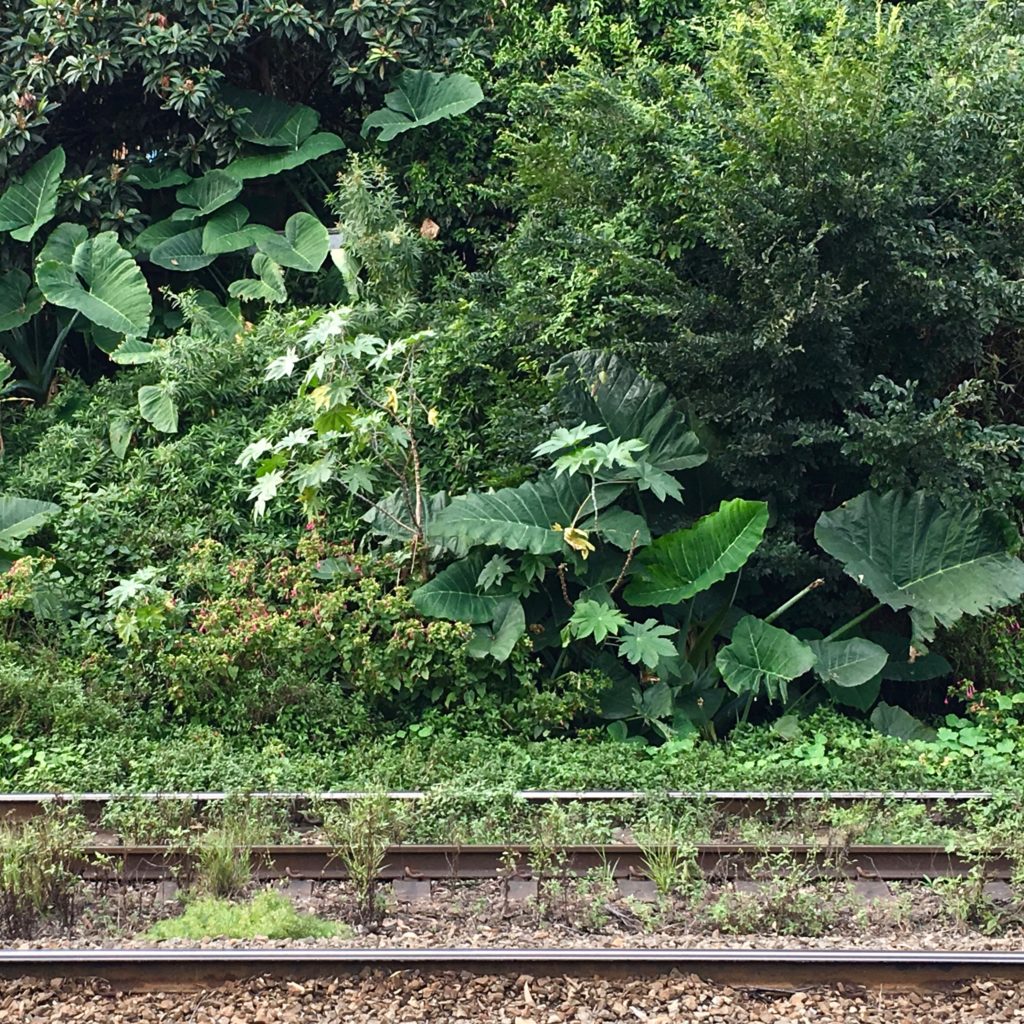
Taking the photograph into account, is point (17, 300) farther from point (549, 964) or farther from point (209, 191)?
point (549, 964)

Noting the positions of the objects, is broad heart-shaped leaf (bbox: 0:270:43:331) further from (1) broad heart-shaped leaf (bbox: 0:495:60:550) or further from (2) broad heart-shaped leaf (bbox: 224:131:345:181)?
(1) broad heart-shaped leaf (bbox: 0:495:60:550)

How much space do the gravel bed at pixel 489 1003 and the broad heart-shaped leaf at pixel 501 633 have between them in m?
2.63

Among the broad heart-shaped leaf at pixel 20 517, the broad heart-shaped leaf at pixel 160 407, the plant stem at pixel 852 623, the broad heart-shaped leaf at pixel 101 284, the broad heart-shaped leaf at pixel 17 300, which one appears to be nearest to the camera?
the plant stem at pixel 852 623

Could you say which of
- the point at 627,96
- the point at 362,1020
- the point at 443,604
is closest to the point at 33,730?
the point at 443,604

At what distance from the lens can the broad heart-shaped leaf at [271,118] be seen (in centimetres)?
1023

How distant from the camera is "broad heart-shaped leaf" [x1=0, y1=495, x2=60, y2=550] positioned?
7.47 m

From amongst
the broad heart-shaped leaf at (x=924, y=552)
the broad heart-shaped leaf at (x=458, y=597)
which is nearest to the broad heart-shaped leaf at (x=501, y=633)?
the broad heart-shaped leaf at (x=458, y=597)

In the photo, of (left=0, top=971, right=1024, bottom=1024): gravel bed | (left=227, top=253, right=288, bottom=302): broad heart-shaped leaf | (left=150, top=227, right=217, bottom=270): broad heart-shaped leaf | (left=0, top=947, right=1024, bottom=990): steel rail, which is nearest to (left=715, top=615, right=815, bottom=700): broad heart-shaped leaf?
(left=0, top=947, right=1024, bottom=990): steel rail

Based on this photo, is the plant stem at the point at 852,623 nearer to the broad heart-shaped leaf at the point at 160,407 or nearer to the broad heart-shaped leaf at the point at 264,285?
the broad heart-shaped leaf at the point at 160,407

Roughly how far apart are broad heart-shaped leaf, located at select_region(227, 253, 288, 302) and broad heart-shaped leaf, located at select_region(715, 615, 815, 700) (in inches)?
199

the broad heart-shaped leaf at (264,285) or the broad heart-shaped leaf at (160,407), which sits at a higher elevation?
the broad heart-shaped leaf at (264,285)

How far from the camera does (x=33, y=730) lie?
6.33 meters

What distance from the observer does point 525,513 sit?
650cm

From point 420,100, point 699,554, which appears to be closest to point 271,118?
point 420,100
